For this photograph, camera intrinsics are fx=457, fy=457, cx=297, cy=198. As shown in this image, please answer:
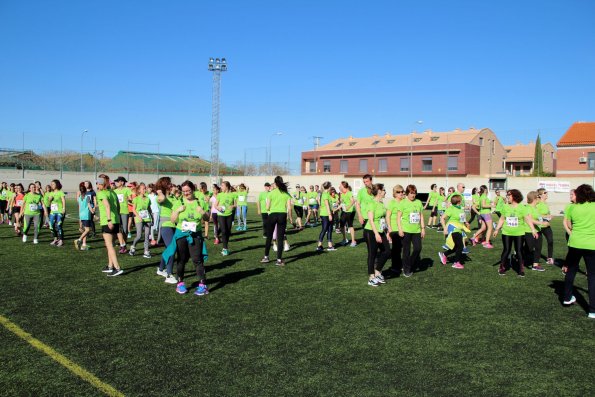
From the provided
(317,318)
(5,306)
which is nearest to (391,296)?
(317,318)

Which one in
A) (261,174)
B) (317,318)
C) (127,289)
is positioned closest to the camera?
(317,318)

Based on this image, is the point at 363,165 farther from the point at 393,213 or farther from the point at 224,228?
the point at 393,213

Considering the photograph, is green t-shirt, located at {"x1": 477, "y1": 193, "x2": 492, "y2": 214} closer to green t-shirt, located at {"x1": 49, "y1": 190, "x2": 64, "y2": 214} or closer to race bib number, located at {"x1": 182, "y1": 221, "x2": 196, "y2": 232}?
race bib number, located at {"x1": 182, "y1": 221, "x2": 196, "y2": 232}

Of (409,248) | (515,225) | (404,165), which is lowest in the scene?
(409,248)

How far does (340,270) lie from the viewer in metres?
10.4

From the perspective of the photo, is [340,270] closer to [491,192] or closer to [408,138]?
[491,192]

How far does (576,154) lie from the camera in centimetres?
4778

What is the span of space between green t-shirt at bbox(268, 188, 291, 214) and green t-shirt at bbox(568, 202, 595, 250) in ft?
18.7

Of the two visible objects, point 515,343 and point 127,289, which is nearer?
point 515,343

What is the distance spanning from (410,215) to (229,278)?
3.93 meters

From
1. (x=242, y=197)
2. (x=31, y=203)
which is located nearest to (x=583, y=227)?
(x=242, y=197)

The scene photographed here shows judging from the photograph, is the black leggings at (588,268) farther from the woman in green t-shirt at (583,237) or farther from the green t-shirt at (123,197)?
the green t-shirt at (123,197)

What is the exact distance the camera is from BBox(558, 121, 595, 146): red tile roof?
157ft

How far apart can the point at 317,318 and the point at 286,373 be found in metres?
1.93
